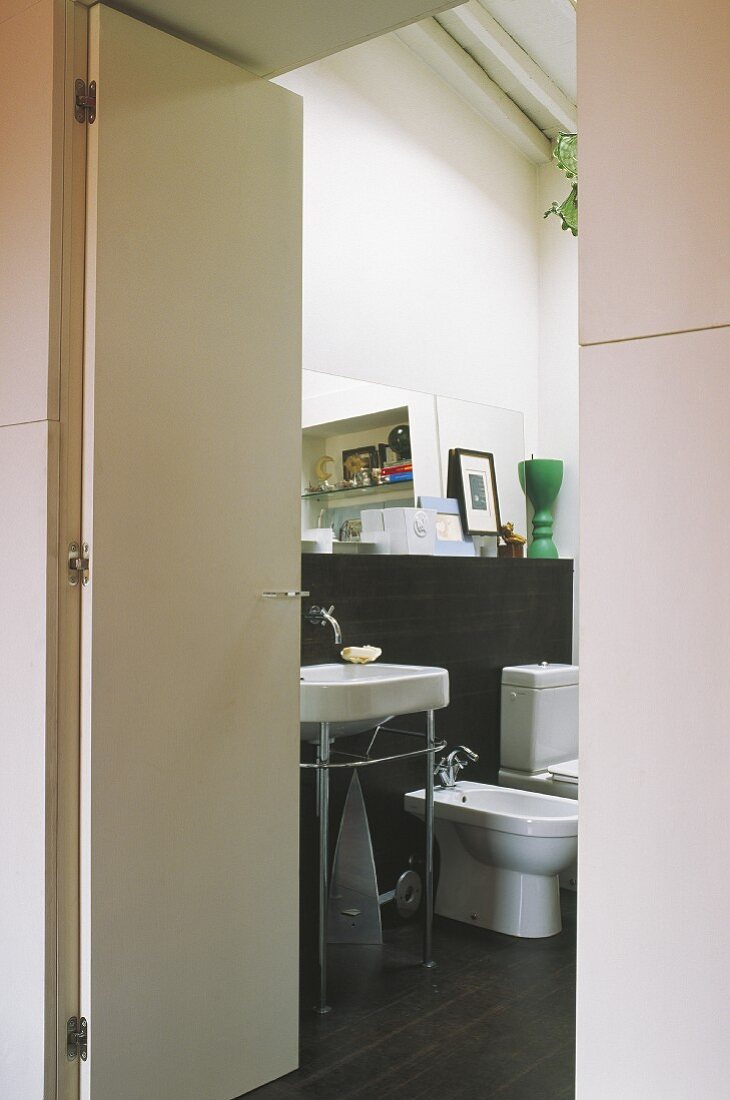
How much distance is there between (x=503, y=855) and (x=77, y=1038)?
1633 millimetres

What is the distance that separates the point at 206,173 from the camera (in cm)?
215

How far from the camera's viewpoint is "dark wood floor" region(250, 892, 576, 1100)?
227cm

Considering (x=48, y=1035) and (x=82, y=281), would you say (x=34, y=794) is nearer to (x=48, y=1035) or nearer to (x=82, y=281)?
(x=48, y=1035)

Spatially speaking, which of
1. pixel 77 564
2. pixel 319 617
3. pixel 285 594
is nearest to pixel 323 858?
pixel 319 617

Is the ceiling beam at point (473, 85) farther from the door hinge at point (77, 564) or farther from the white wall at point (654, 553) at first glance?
the white wall at point (654, 553)

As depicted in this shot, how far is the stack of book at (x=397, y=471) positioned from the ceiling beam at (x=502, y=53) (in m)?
1.66

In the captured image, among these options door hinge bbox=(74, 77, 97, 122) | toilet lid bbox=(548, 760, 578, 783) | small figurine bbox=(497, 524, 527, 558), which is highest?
door hinge bbox=(74, 77, 97, 122)

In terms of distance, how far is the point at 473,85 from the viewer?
4004 mm

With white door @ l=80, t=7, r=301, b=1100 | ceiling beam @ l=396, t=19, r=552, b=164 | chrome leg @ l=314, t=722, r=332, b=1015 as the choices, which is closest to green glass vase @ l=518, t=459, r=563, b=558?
ceiling beam @ l=396, t=19, r=552, b=164

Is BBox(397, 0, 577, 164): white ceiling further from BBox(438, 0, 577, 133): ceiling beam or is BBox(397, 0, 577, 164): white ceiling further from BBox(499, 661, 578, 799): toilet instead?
BBox(499, 661, 578, 799): toilet

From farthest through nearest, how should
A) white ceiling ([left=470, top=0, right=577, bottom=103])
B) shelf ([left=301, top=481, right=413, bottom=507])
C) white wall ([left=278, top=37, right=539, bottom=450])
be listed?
1. white ceiling ([left=470, top=0, right=577, bottom=103])
2. white wall ([left=278, top=37, right=539, bottom=450])
3. shelf ([left=301, top=481, right=413, bottom=507])

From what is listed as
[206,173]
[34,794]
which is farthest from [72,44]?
[34,794]

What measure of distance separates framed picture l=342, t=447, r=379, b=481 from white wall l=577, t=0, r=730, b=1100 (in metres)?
2.16

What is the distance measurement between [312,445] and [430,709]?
0.93 meters
